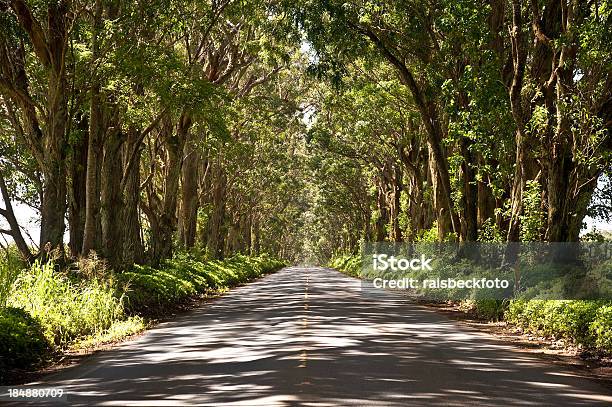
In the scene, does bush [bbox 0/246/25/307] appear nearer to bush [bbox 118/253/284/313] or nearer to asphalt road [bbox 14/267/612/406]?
asphalt road [bbox 14/267/612/406]

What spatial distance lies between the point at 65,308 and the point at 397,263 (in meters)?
31.0

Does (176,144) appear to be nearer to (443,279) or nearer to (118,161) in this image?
(118,161)

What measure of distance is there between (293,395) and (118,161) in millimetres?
16769

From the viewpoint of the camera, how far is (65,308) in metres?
14.5

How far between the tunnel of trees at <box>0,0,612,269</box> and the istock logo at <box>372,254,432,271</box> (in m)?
1.54

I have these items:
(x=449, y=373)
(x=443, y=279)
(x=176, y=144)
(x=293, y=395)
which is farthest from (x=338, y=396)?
(x=176, y=144)

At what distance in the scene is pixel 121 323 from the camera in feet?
53.8

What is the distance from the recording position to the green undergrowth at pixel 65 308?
38.4 ft

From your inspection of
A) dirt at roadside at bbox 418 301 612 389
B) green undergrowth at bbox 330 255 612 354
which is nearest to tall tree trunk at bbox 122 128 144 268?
dirt at roadside at bbox 418 301 612 389

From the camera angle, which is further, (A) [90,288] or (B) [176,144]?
(B) [176,144]

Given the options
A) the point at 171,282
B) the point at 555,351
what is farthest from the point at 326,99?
the point at 555,351

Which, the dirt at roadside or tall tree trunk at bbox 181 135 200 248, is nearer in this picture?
the dirt at roadside

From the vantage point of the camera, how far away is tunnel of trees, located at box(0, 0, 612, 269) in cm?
1745

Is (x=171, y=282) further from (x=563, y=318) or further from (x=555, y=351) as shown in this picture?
(x=555, y=351)
